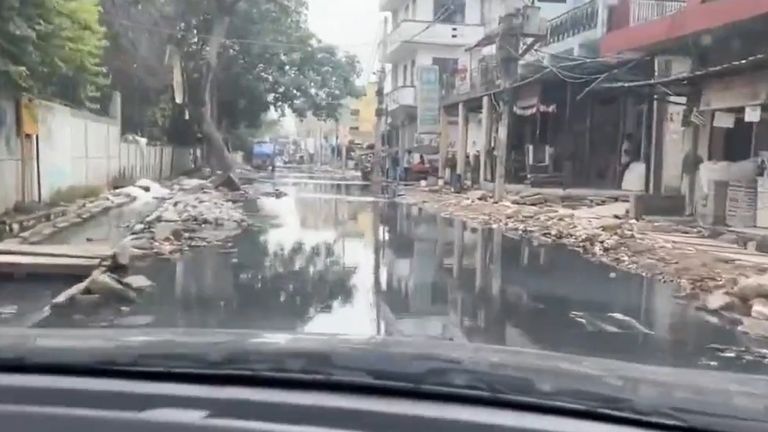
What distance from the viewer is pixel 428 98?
39.2 m

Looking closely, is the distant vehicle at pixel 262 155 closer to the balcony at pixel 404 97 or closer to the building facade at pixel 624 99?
the balcony at pixel 404 97

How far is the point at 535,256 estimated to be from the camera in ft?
39.2

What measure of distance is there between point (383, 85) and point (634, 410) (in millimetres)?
47963

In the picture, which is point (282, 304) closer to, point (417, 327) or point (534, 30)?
point (417, 327)

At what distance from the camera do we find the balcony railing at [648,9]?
1970cm

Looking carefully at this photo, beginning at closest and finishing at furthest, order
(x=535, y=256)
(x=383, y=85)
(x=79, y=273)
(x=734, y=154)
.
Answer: (x=79, y=273), (x=535, y=256), (x=734, y=154), (x=383, y=85)

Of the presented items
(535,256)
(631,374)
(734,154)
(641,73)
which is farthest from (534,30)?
(631,374)

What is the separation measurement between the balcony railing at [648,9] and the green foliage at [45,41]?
38.8 ft

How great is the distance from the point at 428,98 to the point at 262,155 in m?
20.0

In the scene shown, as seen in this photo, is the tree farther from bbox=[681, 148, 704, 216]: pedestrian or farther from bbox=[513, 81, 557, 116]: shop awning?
bbox=[681, 148, 704, 216]: pedestrian

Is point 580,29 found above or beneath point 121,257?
above

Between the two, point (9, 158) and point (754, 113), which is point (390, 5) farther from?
point (9, 158)

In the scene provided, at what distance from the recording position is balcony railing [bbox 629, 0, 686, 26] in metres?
19.7

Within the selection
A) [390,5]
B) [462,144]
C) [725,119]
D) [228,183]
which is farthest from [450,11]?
[725,119]
